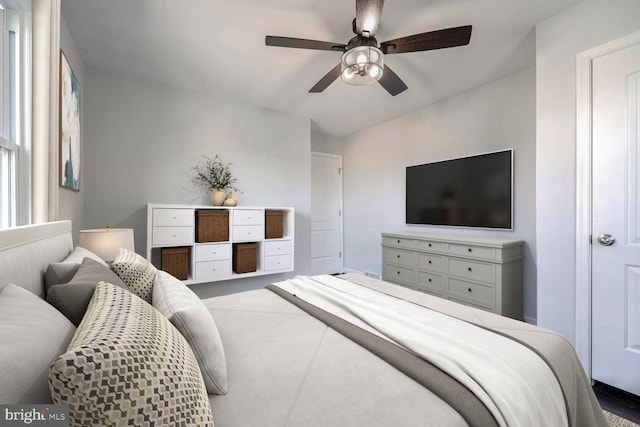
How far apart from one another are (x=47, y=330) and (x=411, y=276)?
3350 mm

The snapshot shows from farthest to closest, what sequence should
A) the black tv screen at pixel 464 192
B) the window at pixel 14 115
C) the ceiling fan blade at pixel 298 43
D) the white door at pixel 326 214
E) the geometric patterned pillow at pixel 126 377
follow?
the white door at pixel 326 214 < the black tv screen at pixel 464 192 < the ceiling fan blade at pixel 298 43 < the window at pixel 14 115 < the geometric patterned pillow at pixel 126 377

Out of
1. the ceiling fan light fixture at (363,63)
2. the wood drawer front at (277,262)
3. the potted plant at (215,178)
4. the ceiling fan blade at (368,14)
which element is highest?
the ceiling fan blade at (368,14)

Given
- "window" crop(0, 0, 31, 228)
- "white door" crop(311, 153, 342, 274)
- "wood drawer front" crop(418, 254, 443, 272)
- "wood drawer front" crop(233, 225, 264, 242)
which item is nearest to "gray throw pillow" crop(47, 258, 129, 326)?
"window" crop(0, 0, 31, 228)

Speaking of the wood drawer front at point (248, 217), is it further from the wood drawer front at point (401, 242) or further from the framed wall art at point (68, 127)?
the wood drawer front at point (401, 242)

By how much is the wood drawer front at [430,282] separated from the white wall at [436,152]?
0.63 m

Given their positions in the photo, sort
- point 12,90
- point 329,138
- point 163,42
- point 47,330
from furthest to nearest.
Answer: point 329,138 → point 163,42 → point 12,90 → point 47,330

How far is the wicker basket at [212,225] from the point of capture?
3.07 m

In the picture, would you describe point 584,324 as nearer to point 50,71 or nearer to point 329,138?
point 50,71

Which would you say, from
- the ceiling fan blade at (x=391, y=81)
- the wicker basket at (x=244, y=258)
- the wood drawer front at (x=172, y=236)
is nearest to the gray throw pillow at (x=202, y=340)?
the ceiling fan blade at (x=391, y=81)

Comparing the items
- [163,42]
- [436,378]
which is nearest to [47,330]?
[436,378]

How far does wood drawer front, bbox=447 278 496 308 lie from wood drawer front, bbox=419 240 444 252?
1.14 feet

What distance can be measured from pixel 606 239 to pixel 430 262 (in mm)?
1576

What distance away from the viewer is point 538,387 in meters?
0.88

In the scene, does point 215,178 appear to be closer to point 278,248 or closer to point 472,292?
point 278,248
